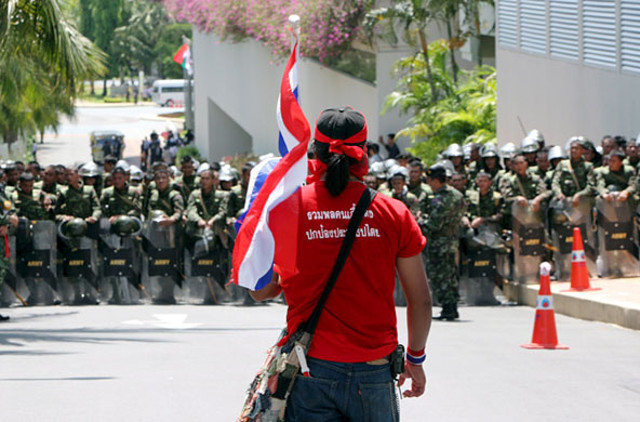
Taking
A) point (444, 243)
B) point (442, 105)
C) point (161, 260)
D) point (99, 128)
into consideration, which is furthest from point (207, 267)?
point (99, 128)

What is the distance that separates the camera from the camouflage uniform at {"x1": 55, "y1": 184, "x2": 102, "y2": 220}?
16.5 m

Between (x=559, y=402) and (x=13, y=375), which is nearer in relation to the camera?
(x=559, y=402)

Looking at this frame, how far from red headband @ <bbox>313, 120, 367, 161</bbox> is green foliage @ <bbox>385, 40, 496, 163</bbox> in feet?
69.4

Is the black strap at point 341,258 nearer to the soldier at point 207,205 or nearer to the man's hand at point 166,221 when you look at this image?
the soldier at point 207,205

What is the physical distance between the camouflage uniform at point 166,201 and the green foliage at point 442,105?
412 inches

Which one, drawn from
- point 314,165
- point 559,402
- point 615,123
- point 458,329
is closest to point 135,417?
point 559,402

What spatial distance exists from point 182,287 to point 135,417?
8747 mm

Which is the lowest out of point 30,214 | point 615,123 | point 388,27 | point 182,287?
point 182,287

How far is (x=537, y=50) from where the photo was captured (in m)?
23.4

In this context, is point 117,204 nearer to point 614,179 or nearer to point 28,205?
point 28,205

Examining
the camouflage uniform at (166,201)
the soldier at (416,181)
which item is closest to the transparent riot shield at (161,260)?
the camouflage uniform at (166,201)

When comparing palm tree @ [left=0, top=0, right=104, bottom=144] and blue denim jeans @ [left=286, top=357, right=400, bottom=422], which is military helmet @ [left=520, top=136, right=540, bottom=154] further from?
blue denim jeans @ [left=286, top=357, right=400, bottom=422]

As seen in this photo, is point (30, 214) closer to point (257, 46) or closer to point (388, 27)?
point (388, 27)

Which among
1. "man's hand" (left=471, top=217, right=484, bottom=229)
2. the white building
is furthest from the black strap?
the white building
